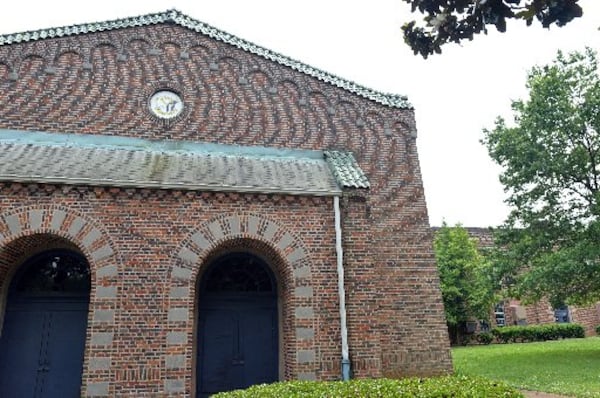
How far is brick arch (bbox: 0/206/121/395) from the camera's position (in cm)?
795

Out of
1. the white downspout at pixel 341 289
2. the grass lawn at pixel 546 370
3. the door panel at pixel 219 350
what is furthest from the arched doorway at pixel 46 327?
the grass lawn at pixel 546 370

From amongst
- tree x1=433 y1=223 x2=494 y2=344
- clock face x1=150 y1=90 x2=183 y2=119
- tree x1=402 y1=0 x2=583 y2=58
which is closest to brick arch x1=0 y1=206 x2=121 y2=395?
clock face x1=150 y1=90 x2=183 y2=119

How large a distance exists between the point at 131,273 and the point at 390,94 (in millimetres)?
8185

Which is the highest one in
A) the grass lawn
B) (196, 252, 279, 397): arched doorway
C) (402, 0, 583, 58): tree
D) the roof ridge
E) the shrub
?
the roof ridge

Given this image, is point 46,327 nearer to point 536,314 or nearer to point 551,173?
point 551,173

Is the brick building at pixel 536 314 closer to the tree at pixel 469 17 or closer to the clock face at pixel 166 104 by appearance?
the clock face at pixel 166 104

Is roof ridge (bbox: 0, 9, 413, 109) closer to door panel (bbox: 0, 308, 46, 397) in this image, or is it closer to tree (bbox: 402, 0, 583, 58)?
door panel (bbox: 0, 308, 46, 397)

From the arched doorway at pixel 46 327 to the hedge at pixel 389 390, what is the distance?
4769 mm

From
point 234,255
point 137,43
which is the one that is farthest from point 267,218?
point 137,43

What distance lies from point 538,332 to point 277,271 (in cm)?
2722

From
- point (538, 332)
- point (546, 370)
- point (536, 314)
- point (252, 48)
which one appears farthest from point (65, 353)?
point (536, 314)

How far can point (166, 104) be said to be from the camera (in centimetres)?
1138

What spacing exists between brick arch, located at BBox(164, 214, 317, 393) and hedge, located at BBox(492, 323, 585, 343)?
81.9 ft

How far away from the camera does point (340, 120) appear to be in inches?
476
